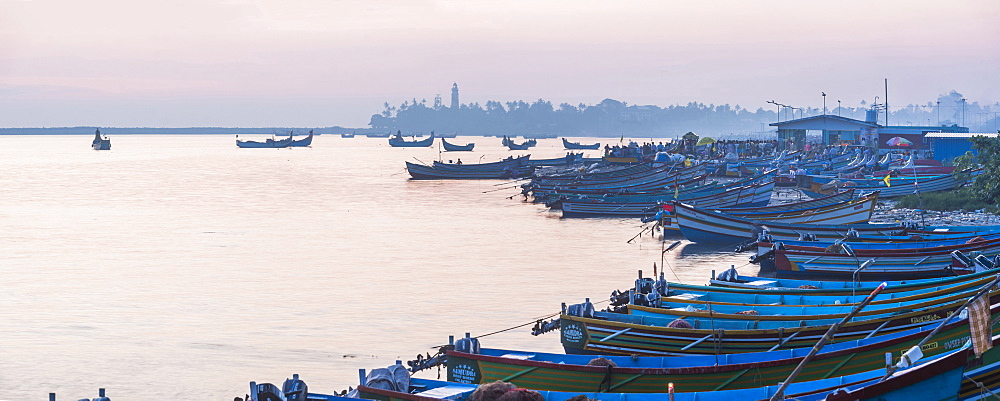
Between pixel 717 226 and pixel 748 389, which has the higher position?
pixel 748 389

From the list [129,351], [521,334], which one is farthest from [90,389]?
[521,334]

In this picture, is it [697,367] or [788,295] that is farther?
[788,295]

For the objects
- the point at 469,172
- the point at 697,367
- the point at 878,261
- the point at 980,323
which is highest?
the point at 980,323

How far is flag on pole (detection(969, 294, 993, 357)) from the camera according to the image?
34.2ft

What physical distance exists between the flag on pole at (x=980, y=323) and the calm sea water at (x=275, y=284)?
402 inches

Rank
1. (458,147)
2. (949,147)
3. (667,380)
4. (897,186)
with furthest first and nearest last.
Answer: (458,147)
(949,147)
(897,186)
(667,380)

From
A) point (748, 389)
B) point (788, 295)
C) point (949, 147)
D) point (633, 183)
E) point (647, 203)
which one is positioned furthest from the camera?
point (949, 147)

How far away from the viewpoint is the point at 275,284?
29.9 meters

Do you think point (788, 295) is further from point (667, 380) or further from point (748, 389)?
point (748, 389)

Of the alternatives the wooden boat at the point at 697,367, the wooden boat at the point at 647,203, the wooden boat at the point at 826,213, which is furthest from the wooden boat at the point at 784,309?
the wooden boat at the point at 647,203

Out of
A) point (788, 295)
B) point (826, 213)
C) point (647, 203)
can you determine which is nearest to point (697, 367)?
point (788, 295)

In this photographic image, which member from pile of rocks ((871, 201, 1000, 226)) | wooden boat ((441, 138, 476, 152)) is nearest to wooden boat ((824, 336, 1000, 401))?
pile of rocks ((871, 201, 1000, 226))

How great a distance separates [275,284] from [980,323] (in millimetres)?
22252

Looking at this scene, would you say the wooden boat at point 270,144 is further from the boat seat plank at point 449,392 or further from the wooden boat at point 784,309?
the boat seat plank at point 449,392
